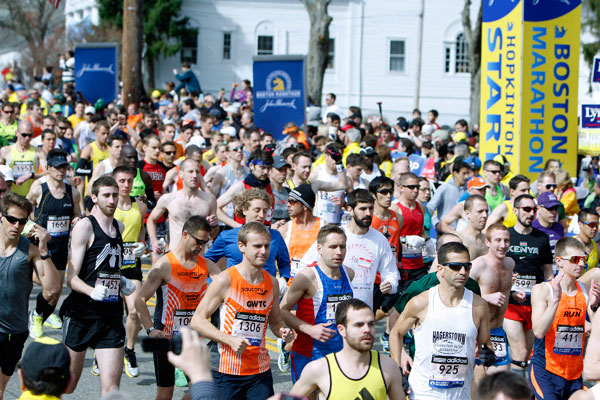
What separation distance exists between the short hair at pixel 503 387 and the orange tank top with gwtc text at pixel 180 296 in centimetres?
352

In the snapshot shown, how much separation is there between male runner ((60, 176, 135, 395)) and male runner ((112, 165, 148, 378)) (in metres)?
0.81

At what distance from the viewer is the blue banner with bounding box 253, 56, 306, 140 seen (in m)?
17.3

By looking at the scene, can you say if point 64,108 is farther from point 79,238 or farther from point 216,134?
point 79,238

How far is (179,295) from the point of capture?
7.11m

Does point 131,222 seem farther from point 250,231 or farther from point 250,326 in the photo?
point 250,326

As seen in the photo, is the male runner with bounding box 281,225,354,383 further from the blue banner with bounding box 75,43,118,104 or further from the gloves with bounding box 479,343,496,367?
the blue banner with bounding box 75,43,118,104

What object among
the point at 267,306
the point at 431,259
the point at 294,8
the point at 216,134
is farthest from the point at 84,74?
the point at 294,8

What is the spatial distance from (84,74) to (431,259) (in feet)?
39.2

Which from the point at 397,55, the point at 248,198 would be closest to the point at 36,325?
the point at 248,198

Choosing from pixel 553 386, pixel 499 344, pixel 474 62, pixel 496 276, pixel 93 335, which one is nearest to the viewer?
pixel 93 335

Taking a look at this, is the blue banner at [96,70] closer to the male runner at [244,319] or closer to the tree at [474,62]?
the male runner at [244,319]

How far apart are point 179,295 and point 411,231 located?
Answer: 3.75 metres

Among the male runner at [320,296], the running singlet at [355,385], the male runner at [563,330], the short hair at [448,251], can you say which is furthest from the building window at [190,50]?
the running singlet at [355,385]

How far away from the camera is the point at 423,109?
47.8 meters
